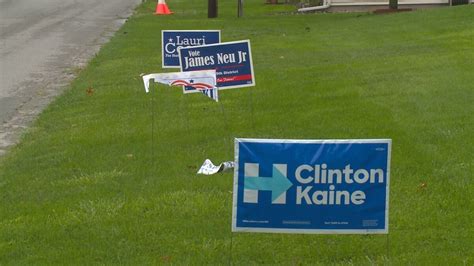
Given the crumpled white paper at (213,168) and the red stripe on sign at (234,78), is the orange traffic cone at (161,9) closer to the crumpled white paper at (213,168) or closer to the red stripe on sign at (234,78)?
the red stripe on sign at (234,78)

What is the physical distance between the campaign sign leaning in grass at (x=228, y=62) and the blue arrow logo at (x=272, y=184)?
5200mm

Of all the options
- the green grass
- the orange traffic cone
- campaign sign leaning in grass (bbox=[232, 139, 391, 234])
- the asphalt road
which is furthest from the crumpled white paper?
the orange traffic cone

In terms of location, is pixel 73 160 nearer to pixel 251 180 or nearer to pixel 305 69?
pixel 251 180

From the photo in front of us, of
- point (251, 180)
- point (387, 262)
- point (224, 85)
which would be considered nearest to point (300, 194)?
point (251, 180)

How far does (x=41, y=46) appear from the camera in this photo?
2275 cm

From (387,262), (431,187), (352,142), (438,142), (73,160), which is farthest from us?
(73,160)

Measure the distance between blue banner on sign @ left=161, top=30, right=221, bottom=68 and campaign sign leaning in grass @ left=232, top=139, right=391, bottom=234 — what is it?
7136 mm

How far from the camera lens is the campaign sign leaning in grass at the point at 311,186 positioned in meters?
5.04

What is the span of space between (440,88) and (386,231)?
6.89 meters

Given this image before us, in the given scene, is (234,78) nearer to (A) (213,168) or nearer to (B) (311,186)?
(A) (213,168)

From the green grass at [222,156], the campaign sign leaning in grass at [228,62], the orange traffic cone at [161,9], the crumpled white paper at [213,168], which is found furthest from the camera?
the orange traffic cone at [161,9]

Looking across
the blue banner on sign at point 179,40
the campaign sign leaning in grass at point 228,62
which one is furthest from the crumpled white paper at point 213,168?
the blue banner on sign at point 179,40

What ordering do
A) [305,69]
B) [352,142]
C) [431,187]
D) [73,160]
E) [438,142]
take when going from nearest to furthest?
[352,142]
[431,187]
[438,142]
[73,160]
[305,69]

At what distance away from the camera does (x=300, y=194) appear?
5133 millimetres
